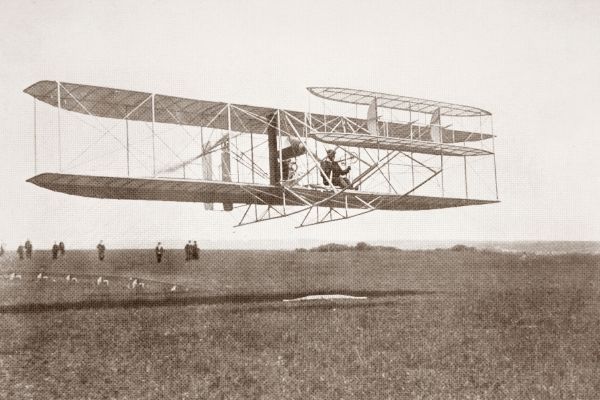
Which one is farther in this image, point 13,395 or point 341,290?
point 341,290

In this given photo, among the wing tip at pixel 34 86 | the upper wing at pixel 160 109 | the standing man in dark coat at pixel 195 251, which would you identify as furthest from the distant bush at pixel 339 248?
the wing tip at pixel 34 86

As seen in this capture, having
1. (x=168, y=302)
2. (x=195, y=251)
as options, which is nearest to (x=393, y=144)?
(x=168, y=302)

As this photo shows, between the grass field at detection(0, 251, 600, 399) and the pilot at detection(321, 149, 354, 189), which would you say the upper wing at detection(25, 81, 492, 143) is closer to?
the pilot at detection(321, 149, 354, 189)

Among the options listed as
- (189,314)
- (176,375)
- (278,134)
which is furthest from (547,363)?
(278,134)

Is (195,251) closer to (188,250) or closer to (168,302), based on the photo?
(188,250)

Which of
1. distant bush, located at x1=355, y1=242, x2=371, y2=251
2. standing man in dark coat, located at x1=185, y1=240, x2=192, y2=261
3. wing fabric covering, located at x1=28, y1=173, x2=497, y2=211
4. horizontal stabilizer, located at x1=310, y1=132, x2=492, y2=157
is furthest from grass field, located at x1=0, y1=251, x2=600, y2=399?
distant bush, located at x1=355, y1=242, x2=371, y2=251

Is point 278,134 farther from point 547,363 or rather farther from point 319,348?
point 547,363

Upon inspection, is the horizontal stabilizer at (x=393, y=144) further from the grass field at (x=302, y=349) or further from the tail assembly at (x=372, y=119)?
the grass field at (x=302, y=349)
